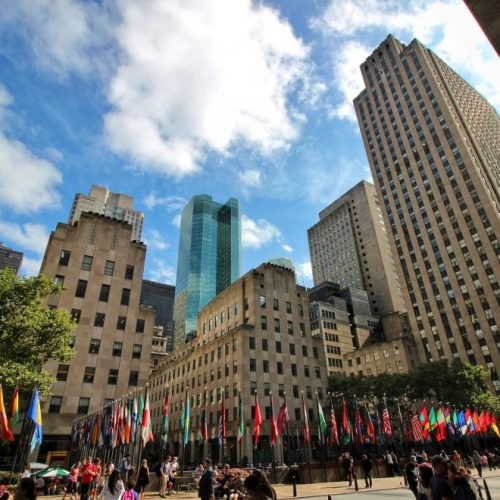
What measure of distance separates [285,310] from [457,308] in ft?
154

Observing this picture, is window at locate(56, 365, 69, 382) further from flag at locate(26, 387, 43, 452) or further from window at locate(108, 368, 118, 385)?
flag at locate(26, 387, 43, 452)

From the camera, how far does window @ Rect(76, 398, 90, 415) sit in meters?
38.5

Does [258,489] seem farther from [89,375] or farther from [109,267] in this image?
[109,267]

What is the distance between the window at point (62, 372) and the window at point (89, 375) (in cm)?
189

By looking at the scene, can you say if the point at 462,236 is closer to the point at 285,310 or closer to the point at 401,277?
the point at 401,277

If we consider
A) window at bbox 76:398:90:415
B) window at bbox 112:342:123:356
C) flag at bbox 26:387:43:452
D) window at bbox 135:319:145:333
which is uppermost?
window at bbox 135:319:145:333

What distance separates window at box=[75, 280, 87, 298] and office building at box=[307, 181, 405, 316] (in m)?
101

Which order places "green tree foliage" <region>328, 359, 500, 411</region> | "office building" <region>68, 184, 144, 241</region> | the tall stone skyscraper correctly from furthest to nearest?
"office building" <region>68, 184, 144, 241</region> < the tall stone skyscraper < "green tree foliage" <region>328, 359, 500, 411</region>

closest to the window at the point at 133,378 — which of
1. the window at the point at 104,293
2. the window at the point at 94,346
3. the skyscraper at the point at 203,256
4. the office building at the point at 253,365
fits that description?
the window at the point at 94,346

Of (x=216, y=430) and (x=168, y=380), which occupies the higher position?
(x=168, y=380)

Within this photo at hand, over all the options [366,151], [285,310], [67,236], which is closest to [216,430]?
[285,310]

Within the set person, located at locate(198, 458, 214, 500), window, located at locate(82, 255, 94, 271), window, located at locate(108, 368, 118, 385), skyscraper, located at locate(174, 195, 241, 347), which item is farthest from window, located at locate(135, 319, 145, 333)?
skyscraper, located at locate(174, 195, 241, 347)

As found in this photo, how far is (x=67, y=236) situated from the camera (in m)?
45.8

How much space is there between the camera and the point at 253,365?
53.9 m
